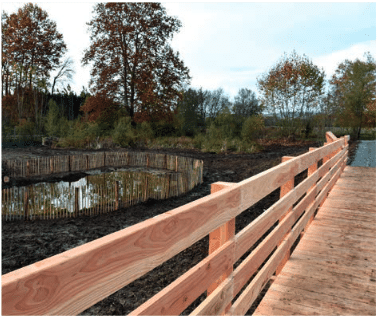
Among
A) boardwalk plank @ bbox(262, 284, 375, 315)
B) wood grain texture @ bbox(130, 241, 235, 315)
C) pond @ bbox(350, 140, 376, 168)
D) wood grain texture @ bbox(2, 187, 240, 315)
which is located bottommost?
boardwalk plank @ bbox(262, 284, 375, 315)

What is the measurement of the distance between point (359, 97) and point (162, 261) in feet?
112

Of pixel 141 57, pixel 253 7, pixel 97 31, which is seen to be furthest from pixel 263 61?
pixel 253 7

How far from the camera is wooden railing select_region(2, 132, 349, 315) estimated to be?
0.79 metres

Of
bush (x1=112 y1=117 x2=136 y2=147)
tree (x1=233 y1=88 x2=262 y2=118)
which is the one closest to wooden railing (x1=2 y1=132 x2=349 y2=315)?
bush (x1=112 y1=117 x2=136 y2=147)

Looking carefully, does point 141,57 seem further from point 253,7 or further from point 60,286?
point 60,286

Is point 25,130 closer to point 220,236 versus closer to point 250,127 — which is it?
point 250,127

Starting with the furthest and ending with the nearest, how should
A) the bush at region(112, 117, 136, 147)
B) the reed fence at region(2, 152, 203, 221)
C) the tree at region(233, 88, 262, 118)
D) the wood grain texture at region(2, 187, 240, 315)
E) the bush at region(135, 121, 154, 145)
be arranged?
1. the tree at region(233, 88, 262, 118)
2. the bush at region(135, 121, 154, 145)
3. the bush at region(112, 117, 136, 147)
4. the reed fence at region(2, 152, 203, 221)
5. the wood grain texture at region(2, 187, 240, 315)

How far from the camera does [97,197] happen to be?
10109mm

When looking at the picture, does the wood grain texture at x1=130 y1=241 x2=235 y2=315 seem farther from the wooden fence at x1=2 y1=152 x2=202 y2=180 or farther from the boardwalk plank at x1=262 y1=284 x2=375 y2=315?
the wooden fence at x1=2 y1=152 x2=202 y2=180

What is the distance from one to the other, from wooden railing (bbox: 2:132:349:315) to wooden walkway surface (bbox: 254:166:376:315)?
0.30m

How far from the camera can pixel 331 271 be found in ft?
10.0

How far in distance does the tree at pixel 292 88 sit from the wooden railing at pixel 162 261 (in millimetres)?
22517

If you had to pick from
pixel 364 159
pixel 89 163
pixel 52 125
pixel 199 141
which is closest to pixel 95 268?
pixel 364 159

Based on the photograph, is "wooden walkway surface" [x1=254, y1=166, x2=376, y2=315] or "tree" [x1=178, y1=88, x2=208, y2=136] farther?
"tree" [x1=178, y1=88, x2=208, y2=136]
